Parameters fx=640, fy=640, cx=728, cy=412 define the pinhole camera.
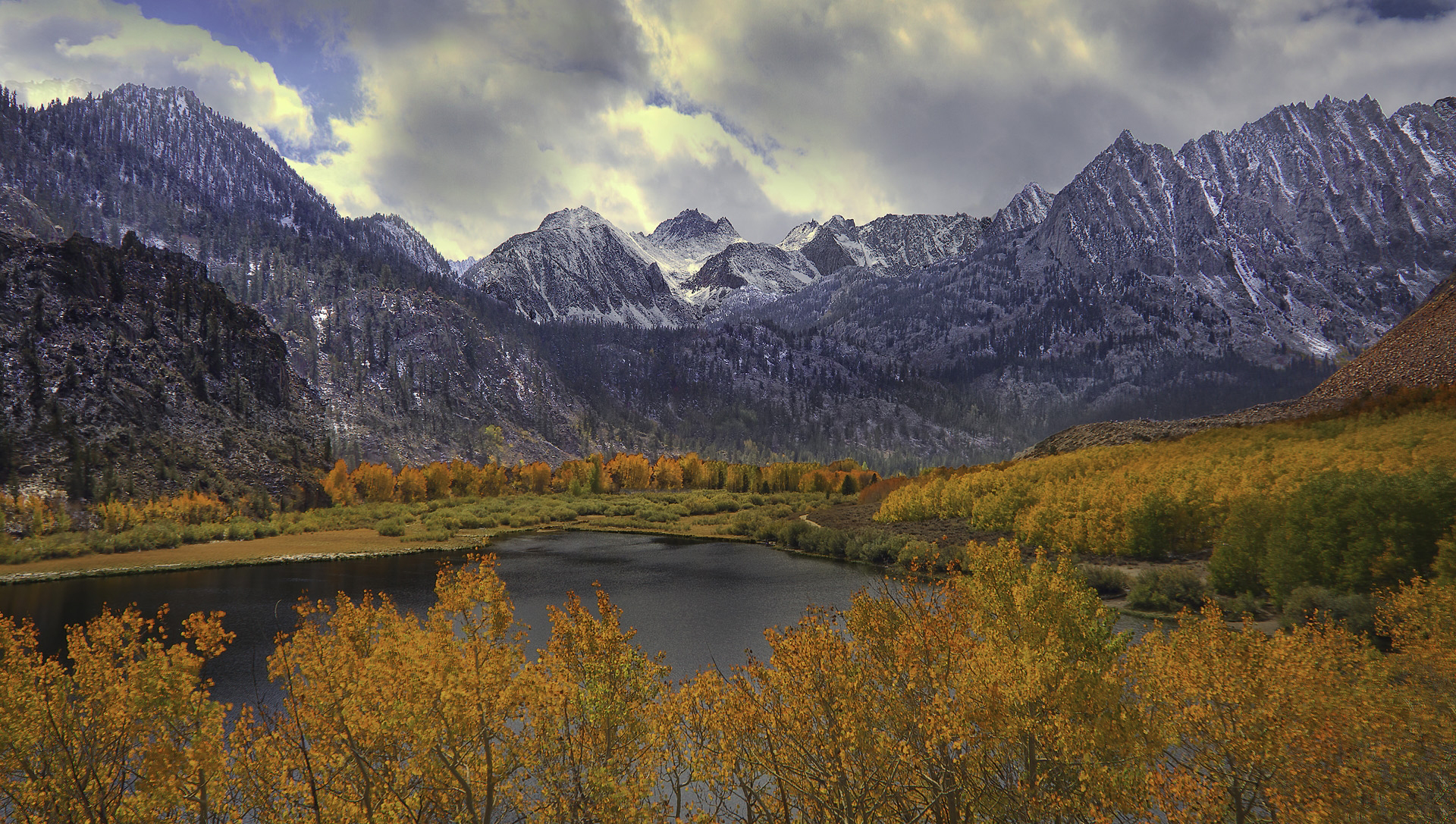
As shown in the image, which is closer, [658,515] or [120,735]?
[120,735]

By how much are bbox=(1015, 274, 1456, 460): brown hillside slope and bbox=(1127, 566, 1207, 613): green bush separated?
31979 millimetres

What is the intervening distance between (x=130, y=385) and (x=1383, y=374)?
163m

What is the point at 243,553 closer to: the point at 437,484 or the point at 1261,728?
the point at 437,484

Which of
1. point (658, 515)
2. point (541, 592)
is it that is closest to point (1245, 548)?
point (541, 592)

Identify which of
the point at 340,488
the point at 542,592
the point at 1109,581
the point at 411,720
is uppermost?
the point at 340,488

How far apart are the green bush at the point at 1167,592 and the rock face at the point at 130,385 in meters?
111

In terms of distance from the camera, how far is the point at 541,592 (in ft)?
166

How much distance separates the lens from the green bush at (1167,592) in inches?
1533

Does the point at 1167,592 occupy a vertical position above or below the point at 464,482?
below

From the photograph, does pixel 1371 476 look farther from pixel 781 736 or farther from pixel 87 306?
pixel 87 306

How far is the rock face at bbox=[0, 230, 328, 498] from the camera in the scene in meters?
85.2

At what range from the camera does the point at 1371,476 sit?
32.0 metres

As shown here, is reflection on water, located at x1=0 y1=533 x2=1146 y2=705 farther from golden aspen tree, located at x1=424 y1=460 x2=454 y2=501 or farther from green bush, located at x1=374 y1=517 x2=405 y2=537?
golden aspen tree, located at x1=424 y1=460 x2=454 y2=501

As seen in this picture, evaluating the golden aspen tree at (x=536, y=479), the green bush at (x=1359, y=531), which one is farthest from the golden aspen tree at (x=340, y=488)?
the green bush at (x=1359, y=531)
